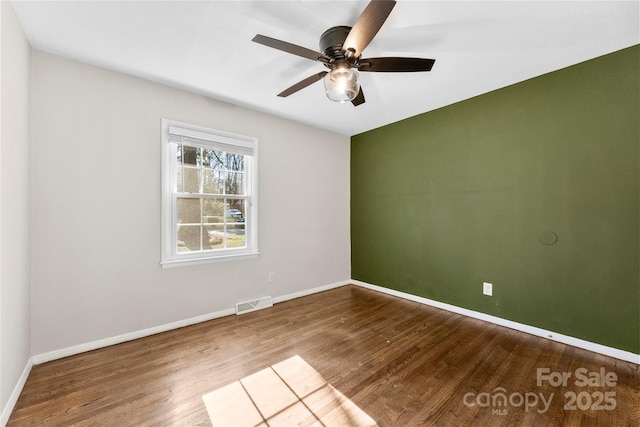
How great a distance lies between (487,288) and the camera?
2959mm

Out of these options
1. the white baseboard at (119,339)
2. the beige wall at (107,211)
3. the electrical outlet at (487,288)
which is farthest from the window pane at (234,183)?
the electrical outlet at (487,288)

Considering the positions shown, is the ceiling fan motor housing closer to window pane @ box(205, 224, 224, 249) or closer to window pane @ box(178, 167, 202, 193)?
window pane @ box(178, 167, 202, 193)

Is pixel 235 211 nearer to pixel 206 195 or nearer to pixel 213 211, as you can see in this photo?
pixel 213 211

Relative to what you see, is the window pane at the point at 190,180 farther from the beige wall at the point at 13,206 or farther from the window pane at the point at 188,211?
the beige wall at the point at 13,206

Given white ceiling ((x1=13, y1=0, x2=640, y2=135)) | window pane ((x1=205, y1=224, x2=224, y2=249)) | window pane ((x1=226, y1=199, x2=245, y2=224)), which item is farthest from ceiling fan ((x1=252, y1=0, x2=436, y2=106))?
window pane ((x1=205, y1=224, x2=224, y2=249))

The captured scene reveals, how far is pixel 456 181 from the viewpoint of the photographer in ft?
10.6

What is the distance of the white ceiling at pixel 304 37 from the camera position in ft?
5.70

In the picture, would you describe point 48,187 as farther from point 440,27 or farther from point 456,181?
point 456,181

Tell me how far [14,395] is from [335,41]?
3115mm

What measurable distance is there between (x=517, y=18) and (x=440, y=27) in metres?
0.51

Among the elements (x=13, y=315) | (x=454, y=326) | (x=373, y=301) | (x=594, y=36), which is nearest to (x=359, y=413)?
(x=454, y=326)

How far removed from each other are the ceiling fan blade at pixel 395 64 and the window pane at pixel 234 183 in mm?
2046

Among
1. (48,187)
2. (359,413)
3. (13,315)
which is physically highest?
(48,187)

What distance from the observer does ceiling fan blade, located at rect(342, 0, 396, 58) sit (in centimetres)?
132
